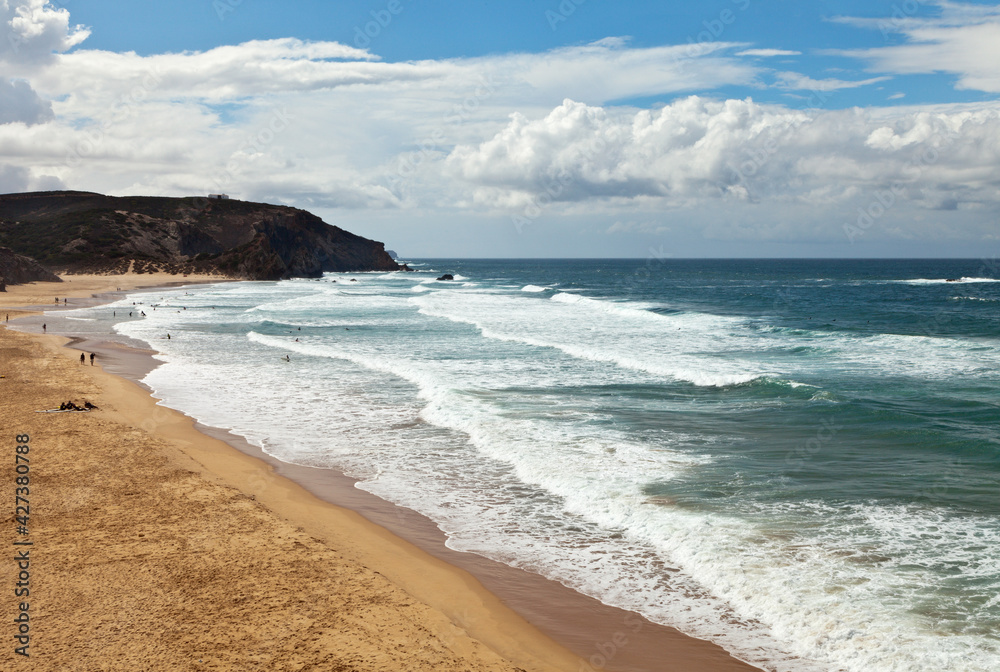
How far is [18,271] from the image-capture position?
7369 centimetres

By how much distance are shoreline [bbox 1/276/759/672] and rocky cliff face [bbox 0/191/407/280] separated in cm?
10133

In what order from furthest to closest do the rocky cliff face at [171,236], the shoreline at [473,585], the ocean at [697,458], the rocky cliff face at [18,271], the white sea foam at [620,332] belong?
the rocky cliff face at [171,236] → the rocky cliff face at [18,271] → the white sea foam at [620,332] → the ocean at [697,458] → the shoreline at [473,585]

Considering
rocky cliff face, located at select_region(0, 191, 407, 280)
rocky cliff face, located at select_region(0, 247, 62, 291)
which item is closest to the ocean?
rocky cliff face, located at select_region(0, 247, 62, 291)

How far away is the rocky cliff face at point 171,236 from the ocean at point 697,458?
81224 mm

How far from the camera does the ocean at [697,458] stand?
8508 millimetres

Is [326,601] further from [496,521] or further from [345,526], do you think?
[496,521]

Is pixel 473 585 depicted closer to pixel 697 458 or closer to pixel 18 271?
pixel 697 458

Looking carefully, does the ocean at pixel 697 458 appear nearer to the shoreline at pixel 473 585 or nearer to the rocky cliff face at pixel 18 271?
the shoreline at pixel 473 585

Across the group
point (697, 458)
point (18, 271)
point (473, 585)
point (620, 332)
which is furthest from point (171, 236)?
point (473, 585)

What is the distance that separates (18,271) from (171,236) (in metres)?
48.8

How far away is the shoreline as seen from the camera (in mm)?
7559

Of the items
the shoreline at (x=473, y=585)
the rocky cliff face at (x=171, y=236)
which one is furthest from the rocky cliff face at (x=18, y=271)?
the shoreline at (x=473, y=585)

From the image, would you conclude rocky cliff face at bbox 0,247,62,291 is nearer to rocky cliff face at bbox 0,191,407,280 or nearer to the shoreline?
rocky cliff face at bbox 0,191,407,280

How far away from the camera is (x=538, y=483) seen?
13227 millimetres
